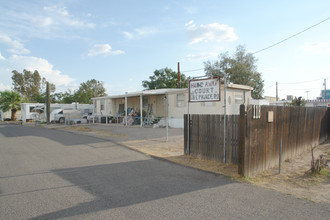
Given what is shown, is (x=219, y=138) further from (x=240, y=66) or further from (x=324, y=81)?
(x=324, y=81)

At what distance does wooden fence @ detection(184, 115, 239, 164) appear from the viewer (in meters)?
6.54

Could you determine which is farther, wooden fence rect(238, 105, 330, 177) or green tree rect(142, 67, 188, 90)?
green tree rect(142, 67, 188, 90)

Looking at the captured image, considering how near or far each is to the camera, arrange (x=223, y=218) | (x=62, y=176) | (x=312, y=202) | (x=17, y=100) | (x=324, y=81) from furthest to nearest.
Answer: (x=324, y=81) → (x=17, y=100) → (x=62, y=176) → (x=312, y=202) → (x=223, y=218)

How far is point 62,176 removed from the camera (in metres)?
5.75

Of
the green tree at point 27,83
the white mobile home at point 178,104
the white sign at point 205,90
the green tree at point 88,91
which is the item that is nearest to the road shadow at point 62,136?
the white mobile home at point 178,104

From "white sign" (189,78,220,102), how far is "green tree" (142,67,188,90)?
31.3 m

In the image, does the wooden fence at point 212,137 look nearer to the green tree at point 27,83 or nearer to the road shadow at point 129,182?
the road shadow at point 129,182

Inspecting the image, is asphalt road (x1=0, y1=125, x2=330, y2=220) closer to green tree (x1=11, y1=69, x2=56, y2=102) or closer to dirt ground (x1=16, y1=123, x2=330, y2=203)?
dirt ground (x1=16, y1=123, x2=330, y2=203)

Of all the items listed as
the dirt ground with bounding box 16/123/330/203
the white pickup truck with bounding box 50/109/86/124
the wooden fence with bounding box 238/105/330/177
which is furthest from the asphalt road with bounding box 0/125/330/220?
the white pickup truck with bounding box 50/109/86/124

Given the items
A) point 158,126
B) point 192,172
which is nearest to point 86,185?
point 192,172

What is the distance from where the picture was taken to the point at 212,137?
23.4ft

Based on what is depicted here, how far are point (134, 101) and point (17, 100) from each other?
23201mm

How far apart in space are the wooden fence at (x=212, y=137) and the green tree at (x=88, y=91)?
4423cm

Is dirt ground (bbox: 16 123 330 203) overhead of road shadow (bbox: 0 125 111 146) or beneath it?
beneath
